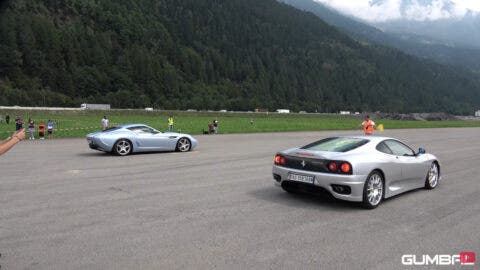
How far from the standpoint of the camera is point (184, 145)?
58.3ft

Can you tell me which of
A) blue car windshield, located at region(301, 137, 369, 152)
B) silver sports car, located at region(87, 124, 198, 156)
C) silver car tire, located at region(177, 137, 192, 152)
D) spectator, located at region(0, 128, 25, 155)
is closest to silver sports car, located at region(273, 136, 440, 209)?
blue car windshield, located at region(301, 137, 369, 152)

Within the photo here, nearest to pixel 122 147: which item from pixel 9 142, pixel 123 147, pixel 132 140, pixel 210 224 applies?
pixel 123 147

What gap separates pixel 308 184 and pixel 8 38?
120381 millimetres

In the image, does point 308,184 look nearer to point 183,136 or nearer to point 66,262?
point 66,262

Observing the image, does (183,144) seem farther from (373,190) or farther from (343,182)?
(343,182)

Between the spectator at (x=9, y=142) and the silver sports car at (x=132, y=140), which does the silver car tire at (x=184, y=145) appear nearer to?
the silver sports car at (x=132, y=140)

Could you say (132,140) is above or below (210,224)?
above

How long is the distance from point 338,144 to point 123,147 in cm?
970

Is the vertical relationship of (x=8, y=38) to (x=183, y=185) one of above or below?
above

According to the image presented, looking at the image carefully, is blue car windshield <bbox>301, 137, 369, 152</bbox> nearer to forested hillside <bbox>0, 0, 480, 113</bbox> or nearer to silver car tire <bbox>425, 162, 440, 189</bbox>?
silver car tire <bbox>425, 162, 440, 189</bbox>

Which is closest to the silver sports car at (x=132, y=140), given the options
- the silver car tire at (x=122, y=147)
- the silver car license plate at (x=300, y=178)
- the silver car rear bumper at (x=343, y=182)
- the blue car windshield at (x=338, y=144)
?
the silver car tire at (x=122, y=147)

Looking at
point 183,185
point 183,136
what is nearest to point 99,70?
point 183,136

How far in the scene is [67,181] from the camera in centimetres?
999

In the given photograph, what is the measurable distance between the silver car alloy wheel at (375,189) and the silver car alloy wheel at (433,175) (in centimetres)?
218
